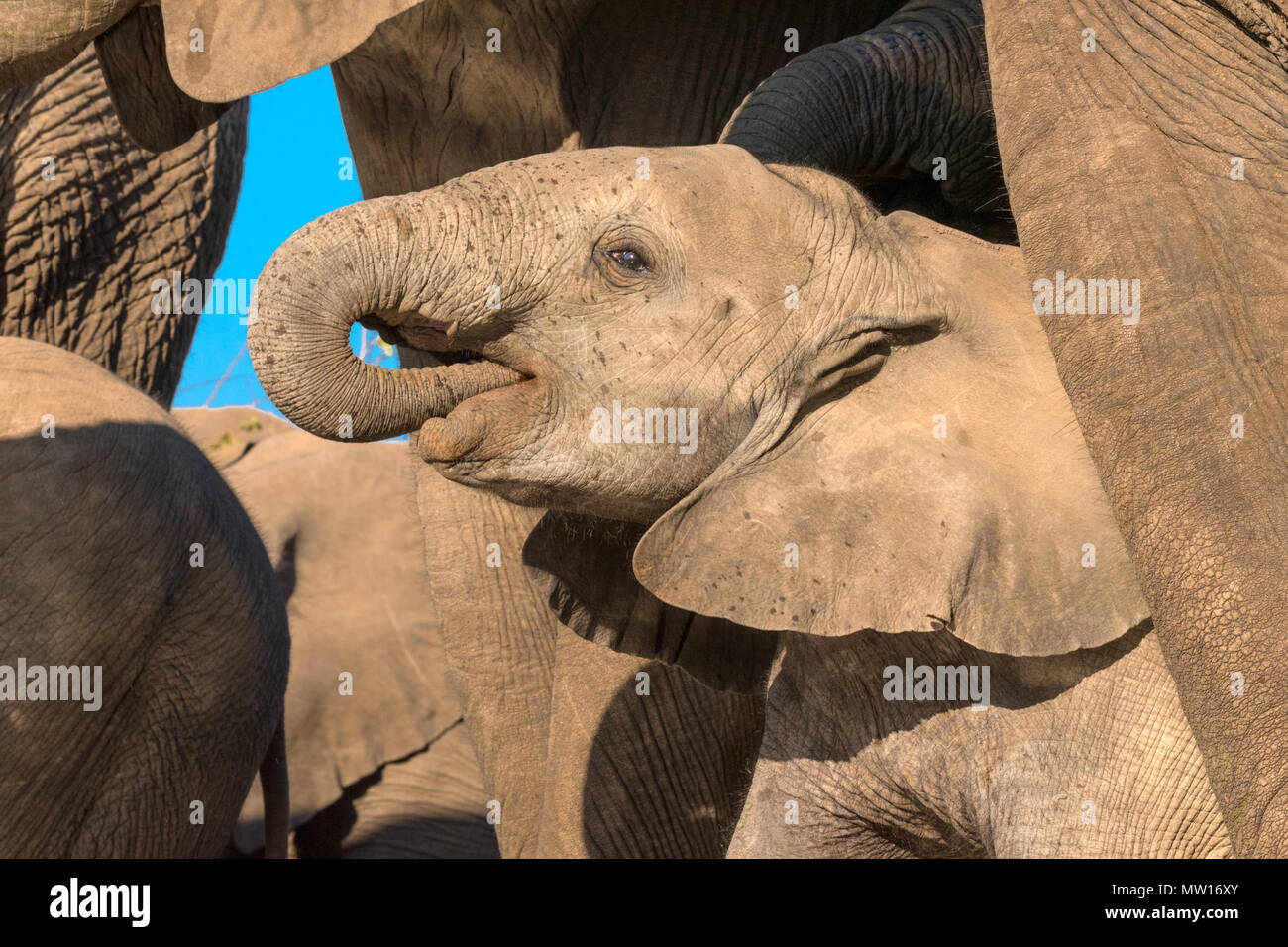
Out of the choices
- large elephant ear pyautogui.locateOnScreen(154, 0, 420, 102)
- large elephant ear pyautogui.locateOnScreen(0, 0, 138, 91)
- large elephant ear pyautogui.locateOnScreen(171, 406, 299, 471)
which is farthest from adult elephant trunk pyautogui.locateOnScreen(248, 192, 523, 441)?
large elephant ear pyautogui.locateOnScreen(171, 406, 299, 471)

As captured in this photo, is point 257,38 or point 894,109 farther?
point 894,109

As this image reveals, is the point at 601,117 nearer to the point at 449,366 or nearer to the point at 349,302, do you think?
the point at 449,366

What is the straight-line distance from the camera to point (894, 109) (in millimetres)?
2488

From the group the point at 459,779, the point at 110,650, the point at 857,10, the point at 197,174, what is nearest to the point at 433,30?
the point at 857,10

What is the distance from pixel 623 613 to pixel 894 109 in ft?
2.31

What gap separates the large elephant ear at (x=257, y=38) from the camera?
234 cm

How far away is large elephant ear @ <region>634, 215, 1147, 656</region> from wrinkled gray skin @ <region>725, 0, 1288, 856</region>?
0.12 metres

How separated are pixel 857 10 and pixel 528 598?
39.8 inches

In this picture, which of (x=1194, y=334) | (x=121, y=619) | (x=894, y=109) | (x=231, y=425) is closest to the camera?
(x=1194, y=334)

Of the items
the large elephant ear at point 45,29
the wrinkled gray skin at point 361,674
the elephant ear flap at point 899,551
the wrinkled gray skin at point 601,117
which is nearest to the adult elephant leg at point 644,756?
the wrinkled gray skin at point 601,117

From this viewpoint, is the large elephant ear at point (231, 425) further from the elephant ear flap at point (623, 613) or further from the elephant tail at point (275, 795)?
the elephant ear flap at point (623, 613)

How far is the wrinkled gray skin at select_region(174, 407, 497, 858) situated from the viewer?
16.5 ft

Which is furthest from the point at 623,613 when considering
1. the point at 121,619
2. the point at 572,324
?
the point at 121,619
